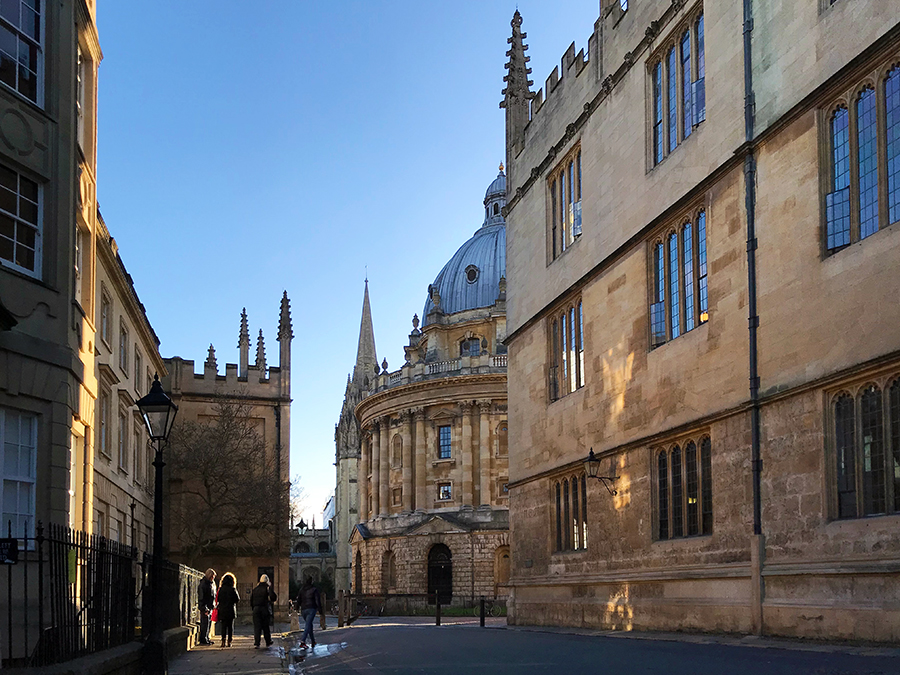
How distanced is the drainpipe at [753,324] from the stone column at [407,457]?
56.0 meters

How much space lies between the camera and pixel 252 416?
47.4 meters

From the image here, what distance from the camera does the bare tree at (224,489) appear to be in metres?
43.0

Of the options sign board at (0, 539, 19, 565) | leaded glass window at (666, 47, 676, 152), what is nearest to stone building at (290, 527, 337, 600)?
leaded glass window at (666, 47, 676, 152)

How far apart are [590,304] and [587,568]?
5.68 meters

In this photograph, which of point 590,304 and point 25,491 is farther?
point 590,304

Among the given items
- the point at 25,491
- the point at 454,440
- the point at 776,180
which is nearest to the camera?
the point at 25,491

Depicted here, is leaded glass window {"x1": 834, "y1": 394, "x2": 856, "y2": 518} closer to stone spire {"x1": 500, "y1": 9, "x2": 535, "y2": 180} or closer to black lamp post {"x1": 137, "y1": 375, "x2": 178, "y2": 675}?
black lamp post {"x1": 137, "y1": 375, "x2": 178, "y2": 675}

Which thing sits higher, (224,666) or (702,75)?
(702,75)

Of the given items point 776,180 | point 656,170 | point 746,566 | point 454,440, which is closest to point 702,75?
point 656,170

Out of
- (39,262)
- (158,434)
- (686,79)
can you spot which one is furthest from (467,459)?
(158,434)

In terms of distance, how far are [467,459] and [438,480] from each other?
9.39ft

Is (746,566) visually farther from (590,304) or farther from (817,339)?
(590,304)

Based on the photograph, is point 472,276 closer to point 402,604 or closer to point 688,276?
point 402,604

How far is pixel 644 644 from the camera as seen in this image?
52.5ft
